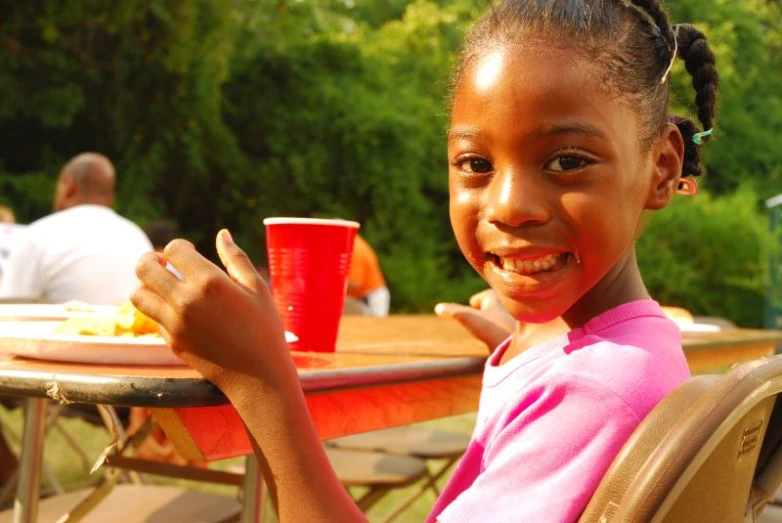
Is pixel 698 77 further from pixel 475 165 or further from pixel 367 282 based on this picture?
pixel 367 282

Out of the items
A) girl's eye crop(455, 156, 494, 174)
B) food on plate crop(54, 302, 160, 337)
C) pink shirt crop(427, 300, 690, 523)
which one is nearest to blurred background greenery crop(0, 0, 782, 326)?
food on plate crop(54, 302, 160, 337)

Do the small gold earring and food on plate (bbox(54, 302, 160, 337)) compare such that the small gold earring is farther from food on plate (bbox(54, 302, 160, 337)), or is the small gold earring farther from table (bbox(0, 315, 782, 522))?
food on plate (bbox(54, 302, 160, 337))

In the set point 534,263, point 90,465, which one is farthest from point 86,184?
point 534,263

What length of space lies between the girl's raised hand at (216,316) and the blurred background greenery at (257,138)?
439 inches

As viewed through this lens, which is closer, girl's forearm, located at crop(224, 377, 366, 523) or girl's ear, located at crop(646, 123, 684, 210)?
girl's forearm, located at crop(224, 377, 366, 523)

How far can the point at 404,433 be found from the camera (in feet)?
10.9

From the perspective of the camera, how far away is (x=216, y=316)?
3.22 feet

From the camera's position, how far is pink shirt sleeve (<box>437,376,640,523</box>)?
3.12ft

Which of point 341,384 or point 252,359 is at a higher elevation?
point 252,359

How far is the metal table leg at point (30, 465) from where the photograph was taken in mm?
1657

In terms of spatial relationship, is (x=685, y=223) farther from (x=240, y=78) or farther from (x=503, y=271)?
(x=503, y=271)

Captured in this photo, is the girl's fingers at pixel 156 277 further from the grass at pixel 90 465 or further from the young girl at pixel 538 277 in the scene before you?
the grass at pixel 90 465

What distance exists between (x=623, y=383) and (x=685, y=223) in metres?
14.0

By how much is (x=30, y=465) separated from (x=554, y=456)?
44.6 inches
